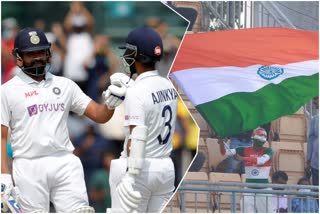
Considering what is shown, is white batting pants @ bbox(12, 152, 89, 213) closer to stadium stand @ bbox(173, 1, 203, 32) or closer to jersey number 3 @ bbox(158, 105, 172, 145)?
jersey number 3 @ bbox(158, 105, 172, 145)

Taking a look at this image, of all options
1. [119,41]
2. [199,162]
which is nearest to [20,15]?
[119,41]

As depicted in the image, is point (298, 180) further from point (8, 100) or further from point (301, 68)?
point (8, 100)

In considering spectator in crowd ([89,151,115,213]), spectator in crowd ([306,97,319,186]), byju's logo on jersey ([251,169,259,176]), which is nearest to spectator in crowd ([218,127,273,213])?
byju's logo on jersey ([251,169,259,176])

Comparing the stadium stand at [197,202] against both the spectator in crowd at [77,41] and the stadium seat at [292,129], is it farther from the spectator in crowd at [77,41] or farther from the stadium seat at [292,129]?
the spectator in crowd at [77,41]

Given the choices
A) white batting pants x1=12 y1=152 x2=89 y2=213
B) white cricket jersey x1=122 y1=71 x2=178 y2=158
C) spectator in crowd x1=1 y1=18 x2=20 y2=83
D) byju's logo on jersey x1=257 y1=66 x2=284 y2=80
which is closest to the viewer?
white batting pants x1=12 y1=152 x2=89 y2=213

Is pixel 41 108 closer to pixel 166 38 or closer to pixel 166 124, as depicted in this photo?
pixel 166 124

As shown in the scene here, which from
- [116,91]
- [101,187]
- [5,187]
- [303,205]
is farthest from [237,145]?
[5,187]
